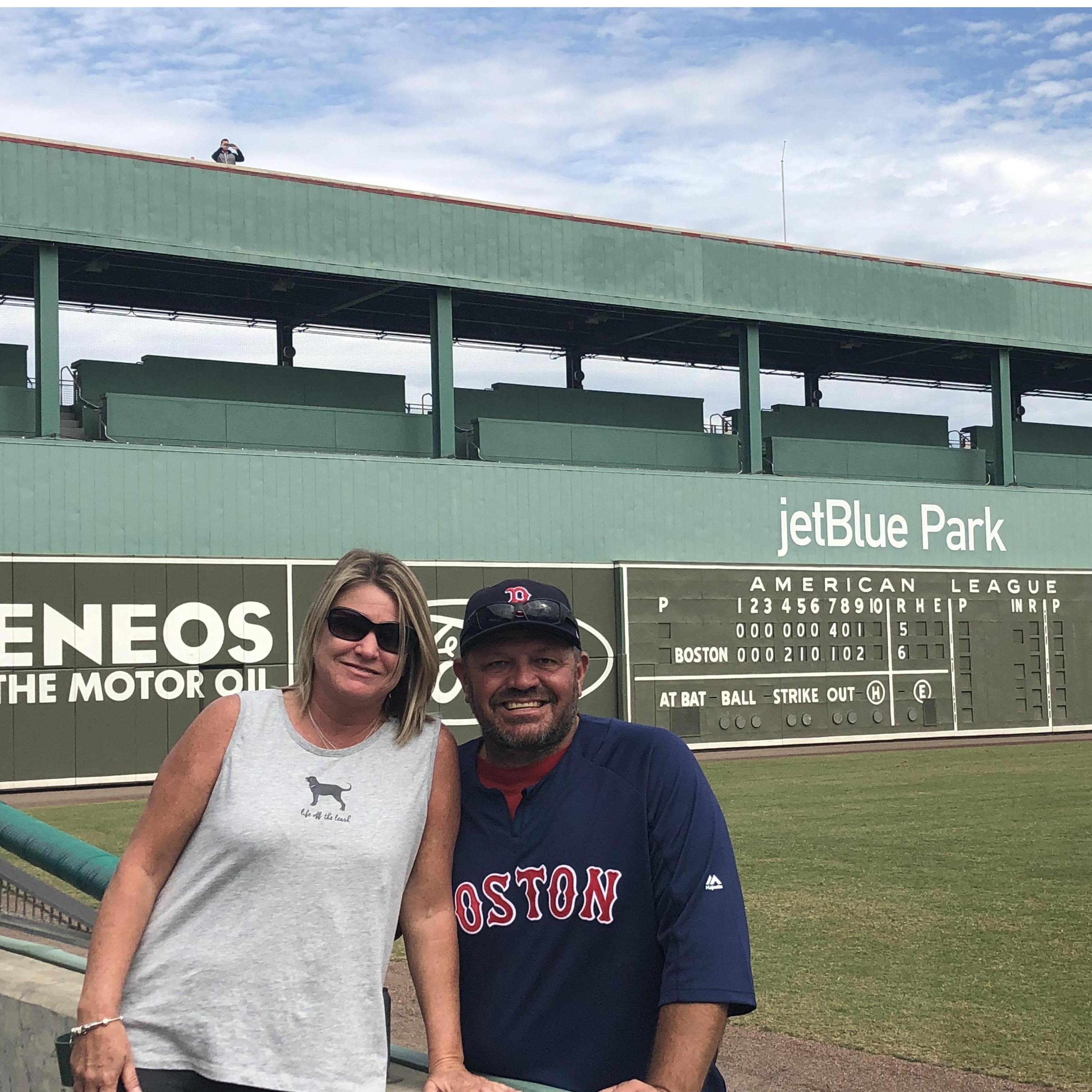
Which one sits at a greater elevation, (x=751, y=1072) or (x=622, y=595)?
(x=622, y=595)

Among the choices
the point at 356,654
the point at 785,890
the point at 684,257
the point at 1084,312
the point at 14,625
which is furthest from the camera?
the point at 1084,312

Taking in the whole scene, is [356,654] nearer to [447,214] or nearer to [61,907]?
[61,907]

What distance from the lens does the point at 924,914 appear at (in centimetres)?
979

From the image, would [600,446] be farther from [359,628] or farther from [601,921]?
[601,921]

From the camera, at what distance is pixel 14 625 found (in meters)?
21.2

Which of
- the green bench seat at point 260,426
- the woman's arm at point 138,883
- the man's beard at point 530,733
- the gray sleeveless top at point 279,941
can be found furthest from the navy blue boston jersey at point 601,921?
the green bench seat at point 260,426

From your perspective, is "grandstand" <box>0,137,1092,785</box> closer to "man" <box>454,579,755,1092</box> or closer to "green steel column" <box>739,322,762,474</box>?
"green steel column" <box>739,322,762,474</box>

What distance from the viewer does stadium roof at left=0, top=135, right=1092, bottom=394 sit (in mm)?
24312

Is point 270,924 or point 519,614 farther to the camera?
point 519,614

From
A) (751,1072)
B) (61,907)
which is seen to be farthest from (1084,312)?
(61,907)

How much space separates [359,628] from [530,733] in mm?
479

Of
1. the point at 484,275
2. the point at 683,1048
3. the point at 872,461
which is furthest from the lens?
the point at 872,461

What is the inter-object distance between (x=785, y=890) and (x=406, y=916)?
8.28m

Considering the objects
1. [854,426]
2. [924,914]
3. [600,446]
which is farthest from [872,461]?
[924,914]
